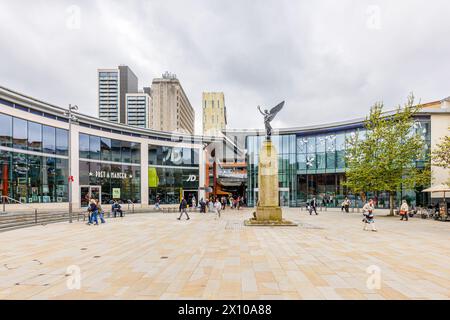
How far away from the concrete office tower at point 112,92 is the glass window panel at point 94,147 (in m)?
133

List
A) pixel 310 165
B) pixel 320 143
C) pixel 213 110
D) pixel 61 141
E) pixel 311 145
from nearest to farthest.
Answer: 1. pixel 61 141
2. pixel 320 143
3. pixel 310 165
4. pixel 311 145
5. pixel 213 110

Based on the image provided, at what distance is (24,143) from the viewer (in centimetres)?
2520

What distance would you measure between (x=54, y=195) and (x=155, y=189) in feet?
45.5

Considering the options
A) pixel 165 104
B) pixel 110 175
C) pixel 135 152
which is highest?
pixel 165 104

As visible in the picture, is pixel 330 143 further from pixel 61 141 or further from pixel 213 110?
pixel 213 110

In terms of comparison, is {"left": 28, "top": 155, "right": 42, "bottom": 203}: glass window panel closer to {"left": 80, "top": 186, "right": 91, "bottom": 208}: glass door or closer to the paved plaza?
{"left": 80, "top": 186, "right": 91, "bottom": 208}: glass door

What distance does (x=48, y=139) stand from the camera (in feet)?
91.2

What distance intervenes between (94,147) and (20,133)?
8.92 m

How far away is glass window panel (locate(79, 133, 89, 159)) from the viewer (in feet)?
104

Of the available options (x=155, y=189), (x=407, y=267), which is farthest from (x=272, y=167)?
(x=155, y=189)

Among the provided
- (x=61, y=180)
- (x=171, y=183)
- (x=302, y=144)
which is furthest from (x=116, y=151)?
(x=302, y=144)

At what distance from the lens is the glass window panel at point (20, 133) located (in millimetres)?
→ 24359
